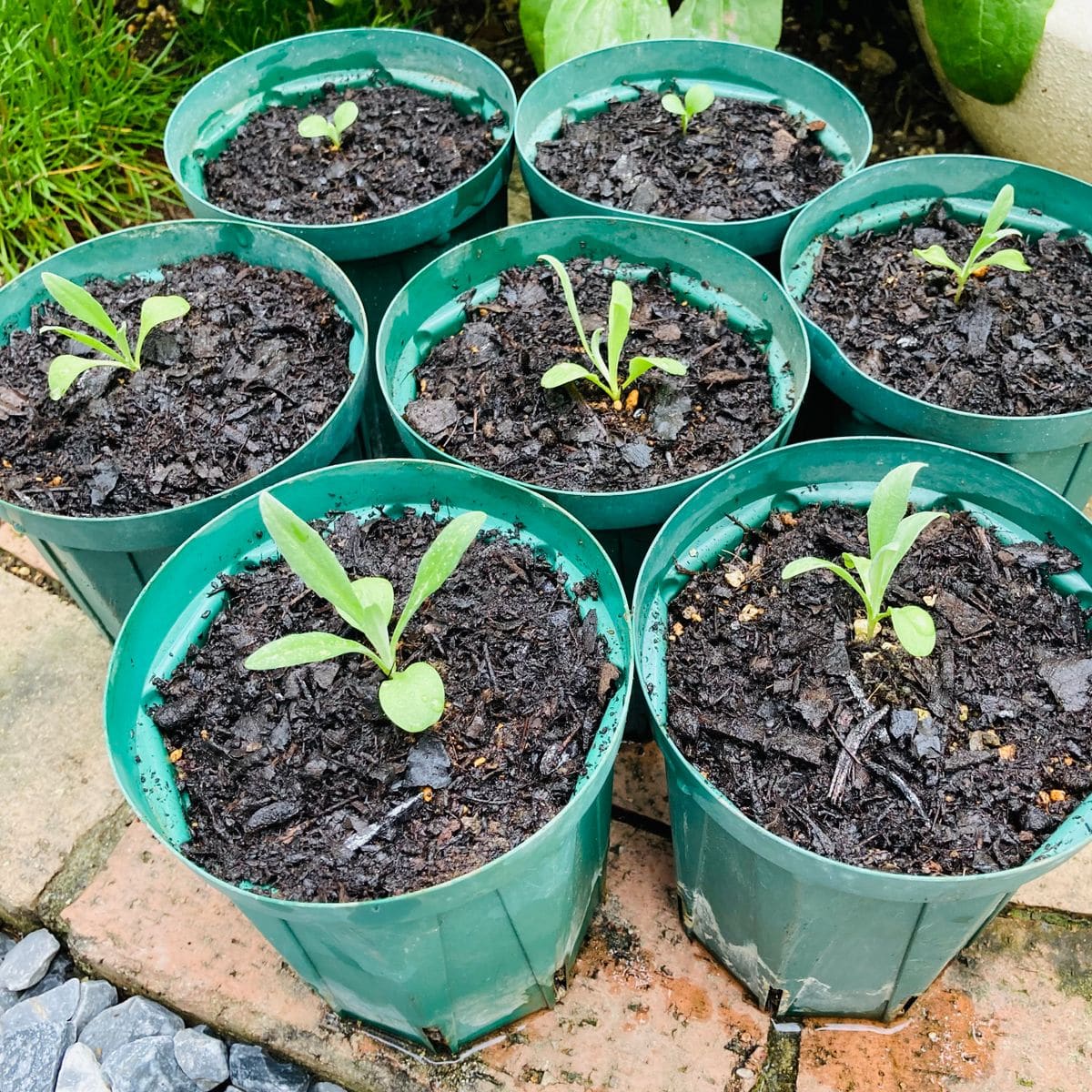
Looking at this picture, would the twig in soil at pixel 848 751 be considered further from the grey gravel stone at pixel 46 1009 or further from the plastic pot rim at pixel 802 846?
the grey gravel stone at pixel 46 1009

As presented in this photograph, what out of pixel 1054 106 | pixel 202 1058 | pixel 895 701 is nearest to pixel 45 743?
pixel 202 1058

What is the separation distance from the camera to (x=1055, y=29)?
6.20ft

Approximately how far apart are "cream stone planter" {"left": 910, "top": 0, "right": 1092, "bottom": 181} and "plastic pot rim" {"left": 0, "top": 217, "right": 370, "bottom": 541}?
1.42 meters

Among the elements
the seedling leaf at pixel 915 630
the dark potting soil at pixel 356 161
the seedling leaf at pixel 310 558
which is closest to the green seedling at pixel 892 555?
the seedling leaf at pixel 915 630

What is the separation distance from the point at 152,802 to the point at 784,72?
171 centimetres

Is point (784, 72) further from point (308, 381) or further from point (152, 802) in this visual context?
point (152, 802)

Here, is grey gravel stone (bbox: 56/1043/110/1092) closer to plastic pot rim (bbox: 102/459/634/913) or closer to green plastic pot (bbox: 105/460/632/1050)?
green plastic pot (bbox: 105/460/632/1050)

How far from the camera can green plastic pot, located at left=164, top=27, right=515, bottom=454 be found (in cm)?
169

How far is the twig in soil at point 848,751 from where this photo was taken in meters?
1.11

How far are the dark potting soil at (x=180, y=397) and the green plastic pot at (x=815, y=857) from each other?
59 centimetres

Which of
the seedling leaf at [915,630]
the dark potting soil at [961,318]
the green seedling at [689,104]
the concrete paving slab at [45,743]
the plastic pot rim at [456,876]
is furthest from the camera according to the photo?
the green seedling at [689,104]

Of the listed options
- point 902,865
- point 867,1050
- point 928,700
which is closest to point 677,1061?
point 867,1050

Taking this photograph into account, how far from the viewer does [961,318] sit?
157 cm

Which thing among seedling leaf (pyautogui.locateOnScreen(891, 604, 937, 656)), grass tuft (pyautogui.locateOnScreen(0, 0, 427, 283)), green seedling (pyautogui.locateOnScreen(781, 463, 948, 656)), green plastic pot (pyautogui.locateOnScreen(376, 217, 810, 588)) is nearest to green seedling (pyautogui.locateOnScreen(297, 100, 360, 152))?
green plastic pot (pyautogui.locateOnScreen(376, 217, 810, 588))
